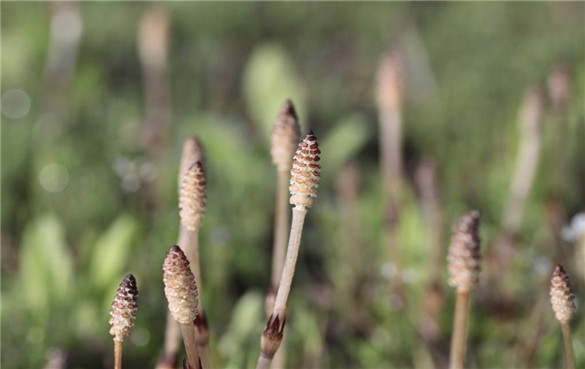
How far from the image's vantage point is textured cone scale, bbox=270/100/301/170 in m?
0.92

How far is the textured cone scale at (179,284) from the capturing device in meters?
0.74

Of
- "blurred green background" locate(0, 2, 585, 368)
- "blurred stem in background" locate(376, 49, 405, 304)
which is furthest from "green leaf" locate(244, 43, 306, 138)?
A: "blurred stem in background" locate(376, 49, 405, 304)

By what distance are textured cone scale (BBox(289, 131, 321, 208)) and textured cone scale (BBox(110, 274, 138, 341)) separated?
0.19 meters

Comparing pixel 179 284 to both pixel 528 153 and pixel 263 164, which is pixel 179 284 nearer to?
pixel 528 153

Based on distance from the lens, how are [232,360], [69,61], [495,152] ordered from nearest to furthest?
1. [232,360]
2. [495,152]
3. [69,61]

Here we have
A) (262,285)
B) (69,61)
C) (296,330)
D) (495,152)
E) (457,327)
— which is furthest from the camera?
(69,61)

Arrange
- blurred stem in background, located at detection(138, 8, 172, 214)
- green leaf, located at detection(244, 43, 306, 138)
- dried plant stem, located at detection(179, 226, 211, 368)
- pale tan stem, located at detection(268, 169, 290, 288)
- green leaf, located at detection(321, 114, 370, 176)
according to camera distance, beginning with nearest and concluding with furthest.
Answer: dried plant stem, located at detection(179, 226, 211, 368) < pale tan stem, located at detection(268, 169, 290, 288) < blurred stem in background, located at detection(138, 8, 172, 214) < green leaf, located at detection(321, 114, 370, 176) < green leaf, located at detection(244, 43, 306, 138)

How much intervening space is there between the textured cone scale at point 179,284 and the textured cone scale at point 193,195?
10 centimetres

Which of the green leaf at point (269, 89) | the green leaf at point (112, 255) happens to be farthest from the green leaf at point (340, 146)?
the green leaf at point (112, 255)

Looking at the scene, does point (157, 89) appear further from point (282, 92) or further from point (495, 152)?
point (495, 152)

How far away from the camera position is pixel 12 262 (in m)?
1.67

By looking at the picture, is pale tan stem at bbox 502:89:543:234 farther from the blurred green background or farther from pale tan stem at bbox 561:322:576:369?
pale tan stem at bbox 561:322:576:369

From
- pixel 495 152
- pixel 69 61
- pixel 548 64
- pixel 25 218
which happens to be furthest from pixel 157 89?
pixel 548 64

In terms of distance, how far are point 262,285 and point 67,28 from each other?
124 centimetres
